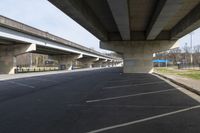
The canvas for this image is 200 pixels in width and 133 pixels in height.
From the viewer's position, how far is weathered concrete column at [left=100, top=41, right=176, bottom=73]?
39.1 metres

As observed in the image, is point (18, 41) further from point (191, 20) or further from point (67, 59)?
point (67, 59)

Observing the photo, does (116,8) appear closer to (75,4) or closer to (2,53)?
(75,4)

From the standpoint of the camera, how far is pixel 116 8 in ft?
50.7

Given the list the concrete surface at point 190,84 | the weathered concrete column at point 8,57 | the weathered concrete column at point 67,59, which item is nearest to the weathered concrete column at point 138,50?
the concrete surface at point 190,84

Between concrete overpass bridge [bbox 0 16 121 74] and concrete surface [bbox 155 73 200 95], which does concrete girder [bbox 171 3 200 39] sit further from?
concrete overpass bridge [bbox 0 16 121 74]

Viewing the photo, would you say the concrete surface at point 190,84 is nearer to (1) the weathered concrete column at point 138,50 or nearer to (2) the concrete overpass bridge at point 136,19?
(2) the concrete overpass bridge at point 136,19

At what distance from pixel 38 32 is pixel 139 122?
40138 millimetres

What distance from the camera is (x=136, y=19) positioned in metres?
24.6

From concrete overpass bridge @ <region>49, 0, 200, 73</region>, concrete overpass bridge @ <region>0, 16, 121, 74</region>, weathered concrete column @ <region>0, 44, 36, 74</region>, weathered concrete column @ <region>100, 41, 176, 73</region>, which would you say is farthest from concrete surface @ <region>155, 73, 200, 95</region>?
weathered concrete column @ <region>0, 44, 36, 74</region>

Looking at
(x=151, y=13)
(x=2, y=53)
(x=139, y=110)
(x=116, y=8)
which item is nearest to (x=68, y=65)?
(x=2, y=53)

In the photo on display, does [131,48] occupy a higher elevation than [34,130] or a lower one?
higher

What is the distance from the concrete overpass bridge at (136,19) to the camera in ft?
52.1

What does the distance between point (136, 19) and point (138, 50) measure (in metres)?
16.9

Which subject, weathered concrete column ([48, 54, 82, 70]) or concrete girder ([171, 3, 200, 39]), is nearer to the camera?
concrete girder ([171, 3, 200, 39])
